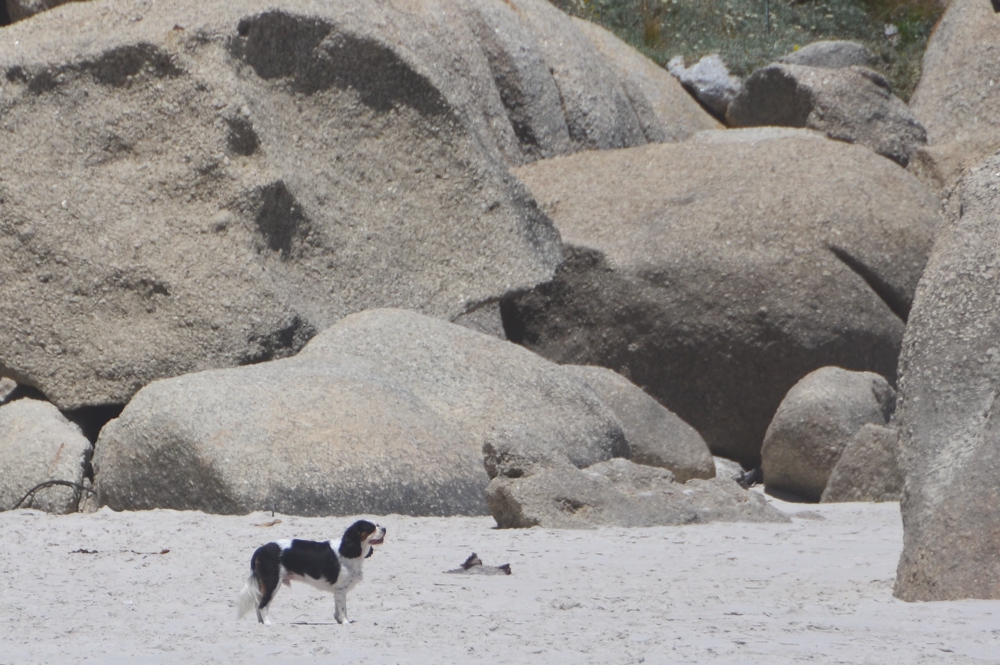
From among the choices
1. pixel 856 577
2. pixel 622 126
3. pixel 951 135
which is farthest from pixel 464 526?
pixel 951 135

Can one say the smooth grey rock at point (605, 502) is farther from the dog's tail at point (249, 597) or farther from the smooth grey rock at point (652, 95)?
the smooth grey rock at point (652, 95)

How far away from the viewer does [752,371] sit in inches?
334

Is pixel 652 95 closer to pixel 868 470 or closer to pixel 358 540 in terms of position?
pixel 868 470

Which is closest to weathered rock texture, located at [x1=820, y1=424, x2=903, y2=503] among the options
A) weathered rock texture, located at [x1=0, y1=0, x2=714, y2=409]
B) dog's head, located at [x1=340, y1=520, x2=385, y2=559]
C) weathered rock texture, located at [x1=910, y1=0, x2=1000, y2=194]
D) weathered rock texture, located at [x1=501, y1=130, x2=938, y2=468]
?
weathered rock texture, located at [x1=501, y1=130, x2=938, y2=468]

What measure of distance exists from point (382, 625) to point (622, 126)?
299 inches

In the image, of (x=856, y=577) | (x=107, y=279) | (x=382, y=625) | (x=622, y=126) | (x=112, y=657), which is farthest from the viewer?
(x=622, y=126)

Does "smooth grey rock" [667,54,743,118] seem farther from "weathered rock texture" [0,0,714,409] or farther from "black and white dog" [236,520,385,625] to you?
"black and white dog" [236,520,385,625]

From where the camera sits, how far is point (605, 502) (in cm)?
541

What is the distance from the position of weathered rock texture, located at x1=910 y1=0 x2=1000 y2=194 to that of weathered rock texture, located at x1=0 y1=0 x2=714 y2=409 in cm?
493

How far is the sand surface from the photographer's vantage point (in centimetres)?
314

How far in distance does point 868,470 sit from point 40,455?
13.1 feet

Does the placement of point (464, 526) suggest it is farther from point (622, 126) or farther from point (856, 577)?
point (622, 126)

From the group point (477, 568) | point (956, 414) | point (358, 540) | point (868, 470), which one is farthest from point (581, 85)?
point (358, 540)

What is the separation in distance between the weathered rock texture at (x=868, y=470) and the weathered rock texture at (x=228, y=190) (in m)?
2.05
